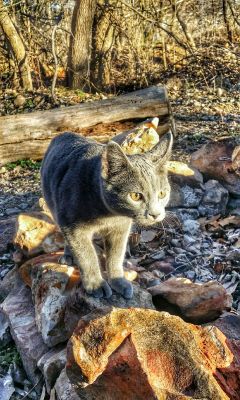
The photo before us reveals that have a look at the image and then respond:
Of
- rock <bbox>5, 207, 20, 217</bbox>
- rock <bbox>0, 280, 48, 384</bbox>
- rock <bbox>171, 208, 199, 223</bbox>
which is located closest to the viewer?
rock <bbox>0, 280, 48, 384</bbox>

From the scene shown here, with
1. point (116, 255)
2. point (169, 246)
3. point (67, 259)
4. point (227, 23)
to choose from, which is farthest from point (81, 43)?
point (116, 255)

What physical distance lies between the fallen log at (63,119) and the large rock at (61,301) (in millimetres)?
3433

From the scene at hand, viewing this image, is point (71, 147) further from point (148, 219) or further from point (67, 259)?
point (148, 219)

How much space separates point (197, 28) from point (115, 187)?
25.2 feet

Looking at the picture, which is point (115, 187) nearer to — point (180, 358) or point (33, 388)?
point (180, 358)

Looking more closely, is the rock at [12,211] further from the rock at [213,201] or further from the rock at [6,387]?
the rock at [6,387]

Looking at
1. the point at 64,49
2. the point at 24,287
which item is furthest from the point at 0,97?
the point at 24,287

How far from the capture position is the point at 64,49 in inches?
388

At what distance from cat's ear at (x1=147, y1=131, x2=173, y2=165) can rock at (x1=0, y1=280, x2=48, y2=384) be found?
1.36 m

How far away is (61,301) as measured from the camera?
347 centimetres

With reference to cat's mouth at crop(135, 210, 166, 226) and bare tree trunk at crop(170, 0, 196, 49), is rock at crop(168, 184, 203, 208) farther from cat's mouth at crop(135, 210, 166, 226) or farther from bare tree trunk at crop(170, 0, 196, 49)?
bare tree trunk at crop(170, 0, 196, 49)

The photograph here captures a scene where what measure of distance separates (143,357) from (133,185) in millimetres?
1023

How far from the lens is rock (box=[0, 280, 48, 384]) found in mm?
3441

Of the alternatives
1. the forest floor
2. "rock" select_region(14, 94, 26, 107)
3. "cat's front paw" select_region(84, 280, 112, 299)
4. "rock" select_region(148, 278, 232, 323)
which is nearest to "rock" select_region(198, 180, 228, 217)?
the forest floor
